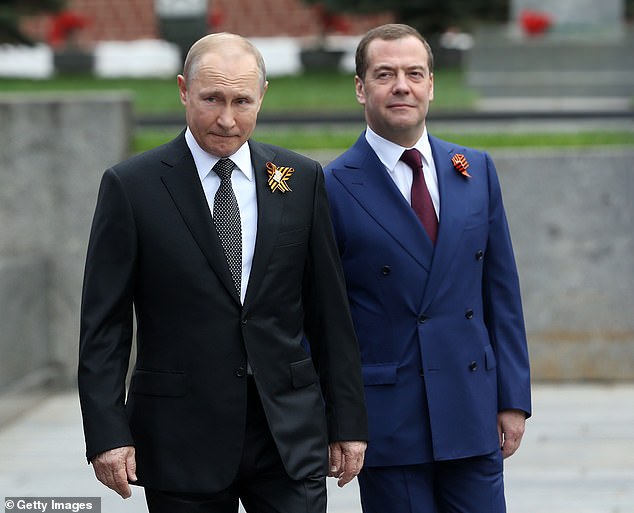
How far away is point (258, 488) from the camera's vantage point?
3793 millimetres

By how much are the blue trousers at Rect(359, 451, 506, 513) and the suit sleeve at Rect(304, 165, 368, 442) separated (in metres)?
0.38

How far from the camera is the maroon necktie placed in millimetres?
4305

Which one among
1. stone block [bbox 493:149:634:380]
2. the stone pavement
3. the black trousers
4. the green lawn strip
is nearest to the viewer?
the black trousers

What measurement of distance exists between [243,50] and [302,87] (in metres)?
19.5

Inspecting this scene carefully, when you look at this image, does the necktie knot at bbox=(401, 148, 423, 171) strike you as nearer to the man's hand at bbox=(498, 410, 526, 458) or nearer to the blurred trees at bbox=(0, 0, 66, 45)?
the man's hand at bbox=(498, 410, 526, 458)

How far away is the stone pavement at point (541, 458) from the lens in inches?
257

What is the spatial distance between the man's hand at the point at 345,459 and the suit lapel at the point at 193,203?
0.50m

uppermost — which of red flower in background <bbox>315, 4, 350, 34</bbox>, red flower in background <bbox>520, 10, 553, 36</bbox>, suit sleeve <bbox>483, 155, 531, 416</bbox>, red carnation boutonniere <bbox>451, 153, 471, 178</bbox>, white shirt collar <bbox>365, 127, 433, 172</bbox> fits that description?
red flower in background <bbox>315, 4, 350, 34</bbox>

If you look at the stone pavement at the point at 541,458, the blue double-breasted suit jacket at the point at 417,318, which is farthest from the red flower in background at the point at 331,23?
the blue double-breasted suit jacket at the point at 417,318

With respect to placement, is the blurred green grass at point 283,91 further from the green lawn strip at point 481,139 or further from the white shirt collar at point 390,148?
the white shirt collar at point 390,148

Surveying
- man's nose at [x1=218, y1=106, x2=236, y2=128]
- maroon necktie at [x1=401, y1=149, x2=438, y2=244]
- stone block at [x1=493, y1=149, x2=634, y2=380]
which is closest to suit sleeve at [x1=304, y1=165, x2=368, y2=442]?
man's nose at [x1=218, y1=106, x2=236, y2=128]

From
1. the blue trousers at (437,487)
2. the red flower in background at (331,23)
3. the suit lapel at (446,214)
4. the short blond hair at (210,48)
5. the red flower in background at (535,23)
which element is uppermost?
the red flower in background at (331,23)

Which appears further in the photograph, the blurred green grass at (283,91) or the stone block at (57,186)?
the blurred green grass at (283,91)

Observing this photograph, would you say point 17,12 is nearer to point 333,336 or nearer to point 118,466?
point 333,336
